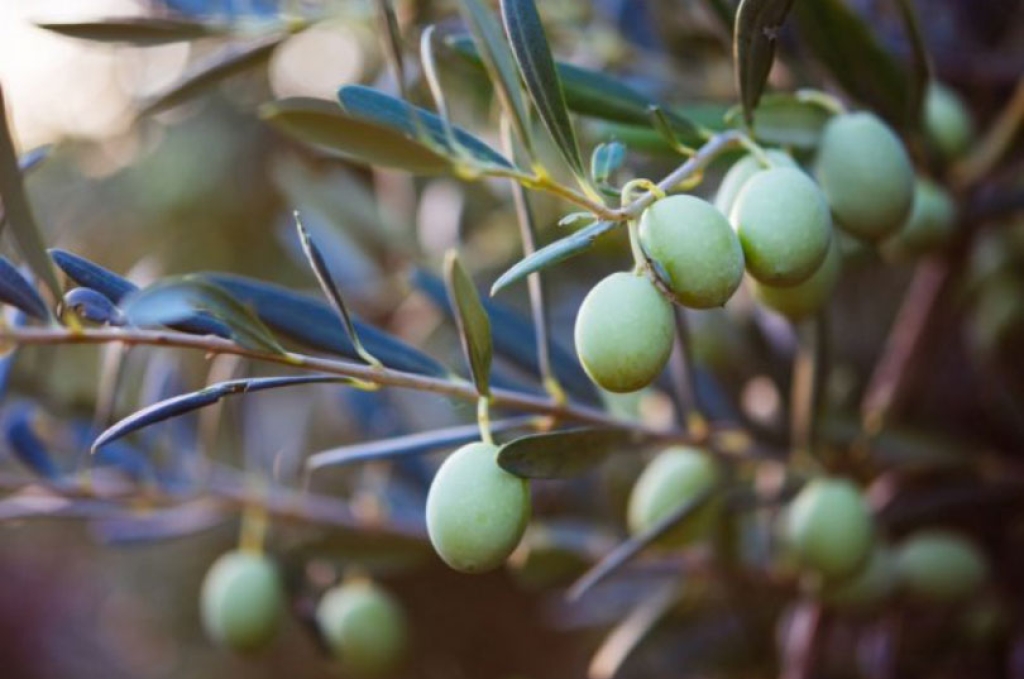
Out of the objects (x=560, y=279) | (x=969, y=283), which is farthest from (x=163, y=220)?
(x=969, y=283)

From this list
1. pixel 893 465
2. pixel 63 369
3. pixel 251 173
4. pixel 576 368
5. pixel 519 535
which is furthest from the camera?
pixel 251 173

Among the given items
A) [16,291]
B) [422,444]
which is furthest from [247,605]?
[16,291]

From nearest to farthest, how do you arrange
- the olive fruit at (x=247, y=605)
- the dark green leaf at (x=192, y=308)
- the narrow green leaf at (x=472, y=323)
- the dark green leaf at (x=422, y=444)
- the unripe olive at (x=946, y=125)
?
the dark green leaf at (x=192, y=308)
the narrow green leaf at (x=472, y=323)
the dark green leaf at (x=422, y=444)
the unripe olive at (x=946, y=125)
the olive fruit at (x=247, y=605)

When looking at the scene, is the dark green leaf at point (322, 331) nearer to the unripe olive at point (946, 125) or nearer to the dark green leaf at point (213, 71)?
the dark green leaf at point (213, 71)

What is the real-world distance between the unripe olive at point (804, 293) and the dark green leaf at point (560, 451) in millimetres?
107

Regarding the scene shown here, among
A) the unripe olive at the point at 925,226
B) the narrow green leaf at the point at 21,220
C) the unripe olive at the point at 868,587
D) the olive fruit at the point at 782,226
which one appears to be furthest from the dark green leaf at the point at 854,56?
the narrow green leaf at the point at 21,220

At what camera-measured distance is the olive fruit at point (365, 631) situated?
2.84 feet

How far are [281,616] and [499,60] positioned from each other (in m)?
A: 0.55

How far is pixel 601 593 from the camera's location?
1.07 meters

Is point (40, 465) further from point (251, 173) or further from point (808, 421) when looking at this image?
point (251, 173)

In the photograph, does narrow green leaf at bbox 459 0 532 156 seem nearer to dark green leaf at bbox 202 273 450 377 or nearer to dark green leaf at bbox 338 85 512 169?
dark green leaf at bbox 338 85 512 169

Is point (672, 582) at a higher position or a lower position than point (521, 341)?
lower

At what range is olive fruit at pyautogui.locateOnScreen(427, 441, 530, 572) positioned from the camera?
18.2 inches

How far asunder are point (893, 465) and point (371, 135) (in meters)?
0.55
